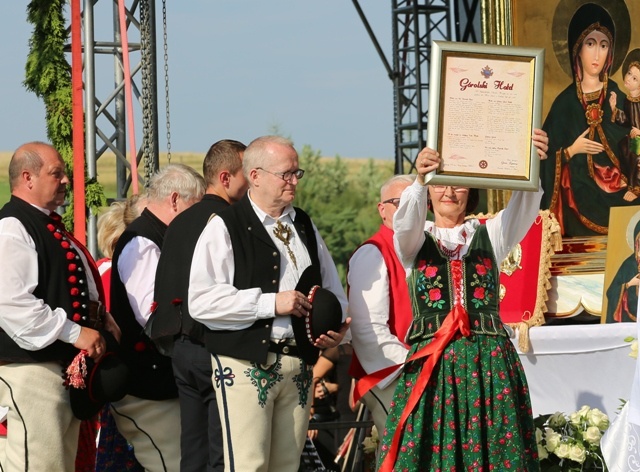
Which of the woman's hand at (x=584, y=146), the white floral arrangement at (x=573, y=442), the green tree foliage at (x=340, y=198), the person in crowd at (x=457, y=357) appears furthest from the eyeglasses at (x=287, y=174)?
the green tree foliage at (x=340, y=198)

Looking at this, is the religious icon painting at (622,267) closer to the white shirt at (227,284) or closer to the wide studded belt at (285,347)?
the white shirt at (227,284)

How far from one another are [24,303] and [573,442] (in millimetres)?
2566

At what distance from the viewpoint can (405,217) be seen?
4.16 metres

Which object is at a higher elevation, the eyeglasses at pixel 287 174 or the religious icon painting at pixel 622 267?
the eyeglasses at pixel 287 174

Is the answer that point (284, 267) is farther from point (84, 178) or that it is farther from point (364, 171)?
point (364, 171)

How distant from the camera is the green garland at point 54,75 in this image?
250 inches

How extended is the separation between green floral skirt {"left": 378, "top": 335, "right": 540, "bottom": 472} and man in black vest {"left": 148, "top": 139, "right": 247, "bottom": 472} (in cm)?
77

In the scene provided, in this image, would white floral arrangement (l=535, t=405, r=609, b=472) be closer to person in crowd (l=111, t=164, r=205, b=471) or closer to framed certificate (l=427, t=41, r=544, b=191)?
framed certificate (l=427, t=41, r=544, b=191)

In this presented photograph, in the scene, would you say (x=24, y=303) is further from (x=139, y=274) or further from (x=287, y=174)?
(x=287, y=174)

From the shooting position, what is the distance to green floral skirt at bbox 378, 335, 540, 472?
4199 millimetres

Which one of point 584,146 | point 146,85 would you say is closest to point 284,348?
point 146,85

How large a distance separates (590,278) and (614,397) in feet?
4.05

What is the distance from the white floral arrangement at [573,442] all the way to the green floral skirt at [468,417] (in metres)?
0.88

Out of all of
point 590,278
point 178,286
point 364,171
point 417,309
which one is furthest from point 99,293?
point 364,171
